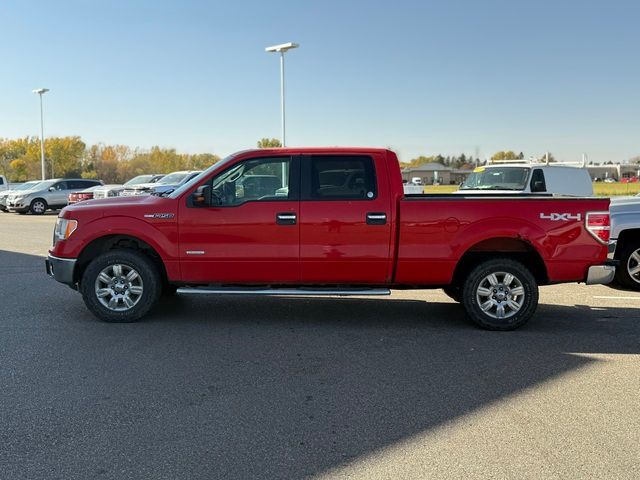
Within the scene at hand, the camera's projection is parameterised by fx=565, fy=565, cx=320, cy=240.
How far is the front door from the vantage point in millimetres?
6293

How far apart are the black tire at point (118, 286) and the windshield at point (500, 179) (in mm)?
9134

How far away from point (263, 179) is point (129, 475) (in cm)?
380

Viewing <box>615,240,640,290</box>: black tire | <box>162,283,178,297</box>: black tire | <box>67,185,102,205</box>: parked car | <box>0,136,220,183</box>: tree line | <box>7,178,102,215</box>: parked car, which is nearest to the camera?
<box>162,283,178,297</box>: black tire

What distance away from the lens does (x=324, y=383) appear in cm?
466

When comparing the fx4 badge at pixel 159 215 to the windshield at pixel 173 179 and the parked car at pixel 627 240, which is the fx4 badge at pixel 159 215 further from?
the windshield at pixel 173 179

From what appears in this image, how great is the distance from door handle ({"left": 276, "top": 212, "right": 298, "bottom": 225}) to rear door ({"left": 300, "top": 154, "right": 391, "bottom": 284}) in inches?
3.5

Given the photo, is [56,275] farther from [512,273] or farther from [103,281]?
[512,273]

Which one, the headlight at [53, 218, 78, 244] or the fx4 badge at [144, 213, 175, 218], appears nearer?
the fx4 badge at [144, 213, 175, 218]

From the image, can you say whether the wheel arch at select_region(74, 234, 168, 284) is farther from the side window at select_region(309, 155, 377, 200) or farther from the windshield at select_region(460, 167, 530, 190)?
the windshield at select_region(460, 167, 530, 190)

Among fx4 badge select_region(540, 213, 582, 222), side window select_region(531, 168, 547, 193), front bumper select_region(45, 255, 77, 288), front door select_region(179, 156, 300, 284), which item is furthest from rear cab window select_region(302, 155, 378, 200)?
side window select_region(531, 168, 547, 193)

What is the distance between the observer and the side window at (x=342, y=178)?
632 cm

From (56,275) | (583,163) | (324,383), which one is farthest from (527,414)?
(583,163)

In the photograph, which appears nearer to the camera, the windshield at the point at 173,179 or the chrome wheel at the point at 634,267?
the chrome wheel at the point at 634,267

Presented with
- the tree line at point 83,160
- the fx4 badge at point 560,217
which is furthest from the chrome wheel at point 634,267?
the tree line at point 83,160
